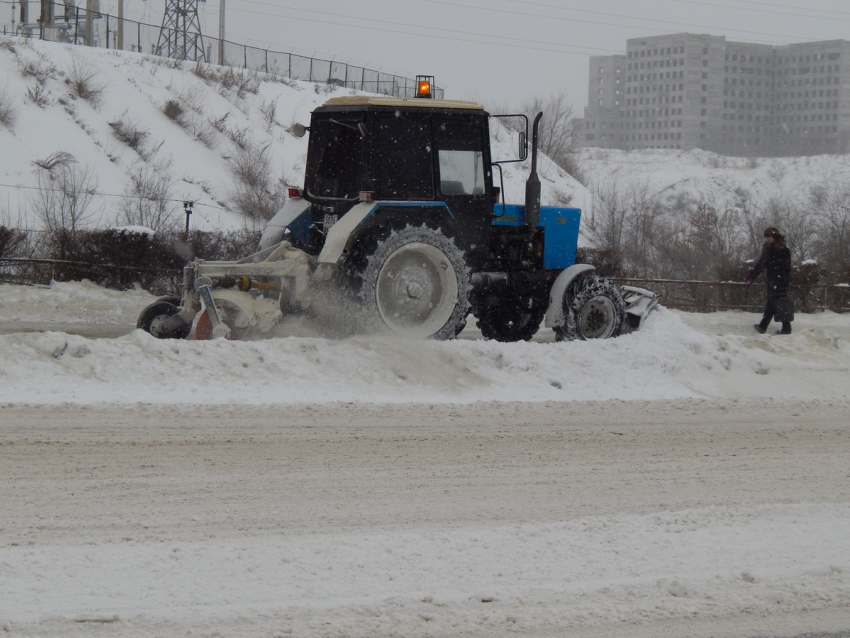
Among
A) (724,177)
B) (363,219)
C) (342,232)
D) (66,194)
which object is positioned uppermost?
(724,177)

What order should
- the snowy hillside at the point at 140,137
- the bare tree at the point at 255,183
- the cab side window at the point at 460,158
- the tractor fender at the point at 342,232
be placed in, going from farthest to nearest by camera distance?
1. the bare tree at the point at 255,183
2. the snowy hillside at the point at 140,137
3. the cab side window at the point at 460,158
4. the tractor fender at the point at 342,232

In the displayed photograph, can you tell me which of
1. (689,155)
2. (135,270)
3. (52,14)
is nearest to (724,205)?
(689,155)

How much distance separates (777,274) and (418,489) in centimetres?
985

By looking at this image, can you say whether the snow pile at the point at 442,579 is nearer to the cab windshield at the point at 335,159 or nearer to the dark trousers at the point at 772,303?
the cab windshield at the point at 335,159

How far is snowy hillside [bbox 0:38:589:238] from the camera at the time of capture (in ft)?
88.8

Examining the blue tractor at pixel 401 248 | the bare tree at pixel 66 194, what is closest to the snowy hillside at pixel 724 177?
the bare tree at pixel 66 194

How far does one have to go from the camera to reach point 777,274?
45.3 ft

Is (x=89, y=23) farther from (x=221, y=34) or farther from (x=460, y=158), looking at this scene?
(x=460, y=158)

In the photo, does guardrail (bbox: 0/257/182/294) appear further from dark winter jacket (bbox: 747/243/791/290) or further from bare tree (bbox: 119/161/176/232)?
dark winter jacket (bbox: 747/243/791/290)

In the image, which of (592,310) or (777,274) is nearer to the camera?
(592,310)

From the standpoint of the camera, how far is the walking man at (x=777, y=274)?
13.8 metres

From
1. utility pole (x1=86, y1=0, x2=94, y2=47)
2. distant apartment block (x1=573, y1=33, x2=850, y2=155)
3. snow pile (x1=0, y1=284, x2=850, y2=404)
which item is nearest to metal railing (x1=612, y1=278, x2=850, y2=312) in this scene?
snow pile (x1=0, y1=284, x2=850, y2=404)

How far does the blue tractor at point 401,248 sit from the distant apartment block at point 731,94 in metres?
111

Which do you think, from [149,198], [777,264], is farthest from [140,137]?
[777,264]
